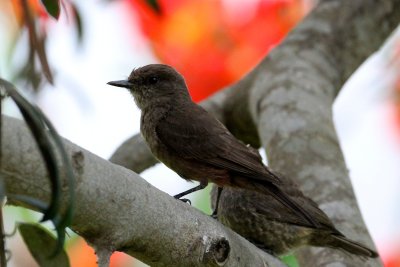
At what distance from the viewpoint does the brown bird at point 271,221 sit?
4008mm

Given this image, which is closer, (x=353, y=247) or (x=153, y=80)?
(x=353, y=247)

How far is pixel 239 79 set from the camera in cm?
550

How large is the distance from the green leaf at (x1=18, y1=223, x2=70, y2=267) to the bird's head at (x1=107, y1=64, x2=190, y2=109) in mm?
2200

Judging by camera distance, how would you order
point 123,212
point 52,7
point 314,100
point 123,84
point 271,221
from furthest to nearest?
1. point 314,100
2. point 123,84
3. point 271,221
4. point 123,212
5. point 52,7

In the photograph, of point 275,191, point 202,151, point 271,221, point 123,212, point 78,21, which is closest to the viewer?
point 123,212

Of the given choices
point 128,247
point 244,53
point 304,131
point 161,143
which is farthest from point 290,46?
point 128,247

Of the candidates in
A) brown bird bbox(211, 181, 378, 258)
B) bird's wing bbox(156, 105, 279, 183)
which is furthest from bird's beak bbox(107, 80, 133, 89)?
brown bird bbox(211, 181, 378, 258)

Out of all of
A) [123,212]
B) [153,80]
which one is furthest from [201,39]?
[123,212]

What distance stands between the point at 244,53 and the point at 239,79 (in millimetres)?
169

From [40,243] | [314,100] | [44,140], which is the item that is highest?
[314,100]

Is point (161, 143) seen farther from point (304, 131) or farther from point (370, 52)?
point (370, 52)

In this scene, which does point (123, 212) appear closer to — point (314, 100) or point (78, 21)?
point (78, 21)

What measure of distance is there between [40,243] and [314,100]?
285 centimetres

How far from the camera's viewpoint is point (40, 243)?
2.18m
